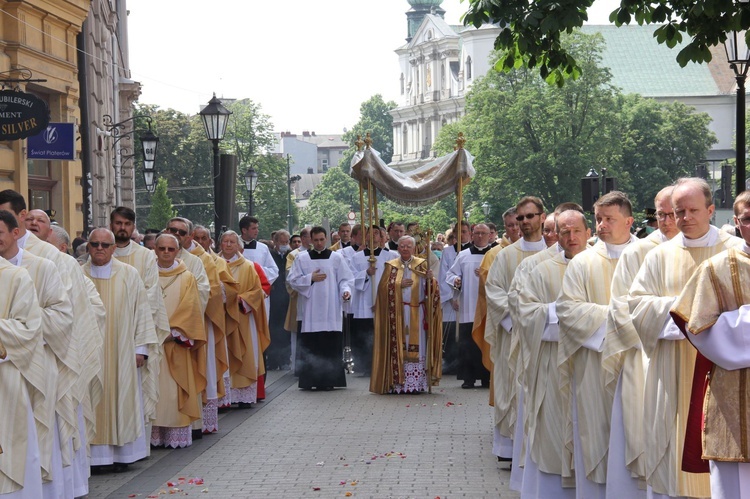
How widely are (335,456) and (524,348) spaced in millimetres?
2734

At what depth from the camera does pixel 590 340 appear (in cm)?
806

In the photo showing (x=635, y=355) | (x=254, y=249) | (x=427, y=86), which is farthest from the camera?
(x=427, y=86)

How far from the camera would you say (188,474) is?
34.8ft

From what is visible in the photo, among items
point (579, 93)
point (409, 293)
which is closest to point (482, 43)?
point (579, 93)

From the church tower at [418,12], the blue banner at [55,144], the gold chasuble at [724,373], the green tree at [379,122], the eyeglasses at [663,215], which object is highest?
the church tower at [418,12]

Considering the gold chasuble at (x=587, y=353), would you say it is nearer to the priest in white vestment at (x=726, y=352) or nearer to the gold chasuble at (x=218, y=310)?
the priest in white vestment at (x=726, y=352)

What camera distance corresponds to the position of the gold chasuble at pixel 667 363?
694 centimetres

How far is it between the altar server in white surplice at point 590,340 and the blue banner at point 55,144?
10857mm

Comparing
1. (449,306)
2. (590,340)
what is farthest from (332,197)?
(590,340)

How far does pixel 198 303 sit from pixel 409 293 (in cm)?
487

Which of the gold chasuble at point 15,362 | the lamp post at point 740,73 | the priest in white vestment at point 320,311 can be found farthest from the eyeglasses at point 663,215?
the priest in white vestment at point 320,311

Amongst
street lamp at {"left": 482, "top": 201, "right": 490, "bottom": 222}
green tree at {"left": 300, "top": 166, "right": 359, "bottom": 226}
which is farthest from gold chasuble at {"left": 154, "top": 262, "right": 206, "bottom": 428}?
green tree at {"left": 300, "top": 166, "right": 359, "bottom": 226}

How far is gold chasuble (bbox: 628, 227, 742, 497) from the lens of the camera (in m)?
6.94

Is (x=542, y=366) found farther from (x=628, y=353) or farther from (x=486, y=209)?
(x=486, y=209)
